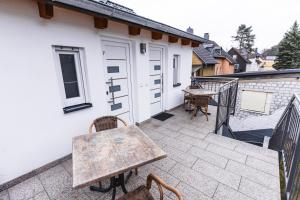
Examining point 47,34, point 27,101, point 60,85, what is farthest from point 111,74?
point 27,101

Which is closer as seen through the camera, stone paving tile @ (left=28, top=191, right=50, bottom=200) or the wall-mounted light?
stone paving tile @ (left=28, top=191, right=50, bottom=200)

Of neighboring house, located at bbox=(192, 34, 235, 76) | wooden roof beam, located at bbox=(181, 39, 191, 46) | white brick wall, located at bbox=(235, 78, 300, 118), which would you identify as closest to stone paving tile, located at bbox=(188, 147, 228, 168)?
wooden roof beam, located at bbox=(181, 39, 191, 46)

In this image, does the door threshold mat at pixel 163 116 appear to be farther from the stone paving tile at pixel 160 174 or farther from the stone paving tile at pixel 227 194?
the stone paving tile at pixel 227 194

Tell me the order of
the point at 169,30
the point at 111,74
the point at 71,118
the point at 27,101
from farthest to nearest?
the point at 169,30 → the point at 111,74 → the point at 71,118 → the point at 27,101

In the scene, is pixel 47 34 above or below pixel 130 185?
above

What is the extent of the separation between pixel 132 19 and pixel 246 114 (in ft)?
20.8

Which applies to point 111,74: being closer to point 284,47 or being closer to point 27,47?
point 27,47

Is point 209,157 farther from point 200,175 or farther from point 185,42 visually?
point 185,42

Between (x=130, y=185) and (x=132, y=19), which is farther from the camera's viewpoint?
(x=132, y=19)

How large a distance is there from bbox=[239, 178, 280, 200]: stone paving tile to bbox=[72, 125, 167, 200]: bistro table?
1306mm

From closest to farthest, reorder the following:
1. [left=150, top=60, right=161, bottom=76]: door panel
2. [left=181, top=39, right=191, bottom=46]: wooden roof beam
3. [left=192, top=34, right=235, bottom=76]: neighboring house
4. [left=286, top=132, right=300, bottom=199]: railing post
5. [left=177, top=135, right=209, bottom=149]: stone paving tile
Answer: [left=286, top=132, right=300, bottom=199]: railing post
[left=177, top=135, right=209, bottom=149]: stone paving tile
[left=150, top=60, right=161, bottom=76]: door panel
[left=181, top=39, right=191, bottom=46]: wooden roof beam
[left=192, top=34, right=235, bottom=76]: neighboring house

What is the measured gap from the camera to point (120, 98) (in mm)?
3342

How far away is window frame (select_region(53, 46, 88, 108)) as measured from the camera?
88.7 inches

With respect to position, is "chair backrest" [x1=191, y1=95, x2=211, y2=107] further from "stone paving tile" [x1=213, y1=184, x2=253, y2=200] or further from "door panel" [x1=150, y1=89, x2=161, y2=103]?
"stone paving tile" [x1=213, y1=184, x2=253, y2=200]
